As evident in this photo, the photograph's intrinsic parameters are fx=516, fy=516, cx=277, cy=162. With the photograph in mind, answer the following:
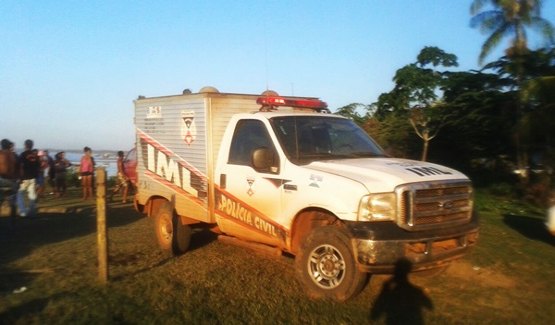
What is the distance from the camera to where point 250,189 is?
6.41 meters

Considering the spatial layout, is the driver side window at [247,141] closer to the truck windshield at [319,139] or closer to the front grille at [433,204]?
the truck windshield at [319,139]

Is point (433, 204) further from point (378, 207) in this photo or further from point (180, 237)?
point (180, 237)

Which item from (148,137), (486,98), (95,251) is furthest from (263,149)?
(486,98)

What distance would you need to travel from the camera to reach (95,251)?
8.08 meters

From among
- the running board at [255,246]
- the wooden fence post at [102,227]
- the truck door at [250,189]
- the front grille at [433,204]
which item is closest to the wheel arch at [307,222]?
the truck door at [250,189]

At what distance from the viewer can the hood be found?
5.12 metres

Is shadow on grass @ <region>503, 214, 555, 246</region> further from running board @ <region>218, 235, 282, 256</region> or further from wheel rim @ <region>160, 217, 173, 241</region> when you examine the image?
wheel rim @ <region>160, 217, 173, 241</region>

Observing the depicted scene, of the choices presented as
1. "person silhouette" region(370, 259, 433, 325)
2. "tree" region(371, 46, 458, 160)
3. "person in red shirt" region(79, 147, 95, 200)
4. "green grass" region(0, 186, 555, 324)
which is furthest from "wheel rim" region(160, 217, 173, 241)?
"tree" region(371, 46, 458, 160)

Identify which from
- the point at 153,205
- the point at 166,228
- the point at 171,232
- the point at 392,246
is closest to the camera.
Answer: the point at 392,246

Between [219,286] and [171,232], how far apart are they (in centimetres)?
205

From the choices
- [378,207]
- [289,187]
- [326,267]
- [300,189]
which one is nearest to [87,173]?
[289,187]

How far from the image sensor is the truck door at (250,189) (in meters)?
6.09

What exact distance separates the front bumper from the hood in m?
0.40

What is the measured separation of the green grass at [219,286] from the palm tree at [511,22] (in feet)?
36.6
